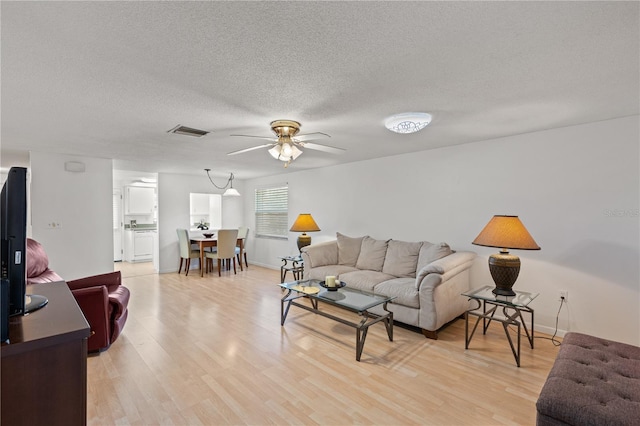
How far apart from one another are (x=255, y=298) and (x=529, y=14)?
14.0 ft

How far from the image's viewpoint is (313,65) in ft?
5.86

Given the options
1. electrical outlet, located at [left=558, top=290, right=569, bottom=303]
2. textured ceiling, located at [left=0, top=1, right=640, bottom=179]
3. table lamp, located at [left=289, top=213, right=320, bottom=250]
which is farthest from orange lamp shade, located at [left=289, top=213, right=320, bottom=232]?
electrical outlet, located at [left=558, top=290, right=569, bottom=303]

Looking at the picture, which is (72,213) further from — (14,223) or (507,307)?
(507,307)

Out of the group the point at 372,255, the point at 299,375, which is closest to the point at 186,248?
the point at 372,255

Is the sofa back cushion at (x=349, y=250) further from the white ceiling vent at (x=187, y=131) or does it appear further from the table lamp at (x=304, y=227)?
the white ceiling vent at (x=187, y=131)

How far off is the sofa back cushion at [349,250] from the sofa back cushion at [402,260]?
1.95 feet

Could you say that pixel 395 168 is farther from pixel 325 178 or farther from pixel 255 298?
pixel 255 298

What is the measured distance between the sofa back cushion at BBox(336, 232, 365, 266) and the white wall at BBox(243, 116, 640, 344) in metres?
0.63

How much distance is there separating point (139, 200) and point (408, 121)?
7812 mm

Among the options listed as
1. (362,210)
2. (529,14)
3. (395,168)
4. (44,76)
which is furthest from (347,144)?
(44,76)

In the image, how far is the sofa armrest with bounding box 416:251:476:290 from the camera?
9.86 ft

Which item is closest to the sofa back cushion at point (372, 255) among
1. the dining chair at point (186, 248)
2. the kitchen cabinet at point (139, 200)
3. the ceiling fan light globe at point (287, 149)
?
the ceiling fan light globe at point (287, 149)

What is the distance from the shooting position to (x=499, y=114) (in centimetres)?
266

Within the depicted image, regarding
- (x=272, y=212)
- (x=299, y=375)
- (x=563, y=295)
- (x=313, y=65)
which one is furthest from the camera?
(x=272, y=212)
